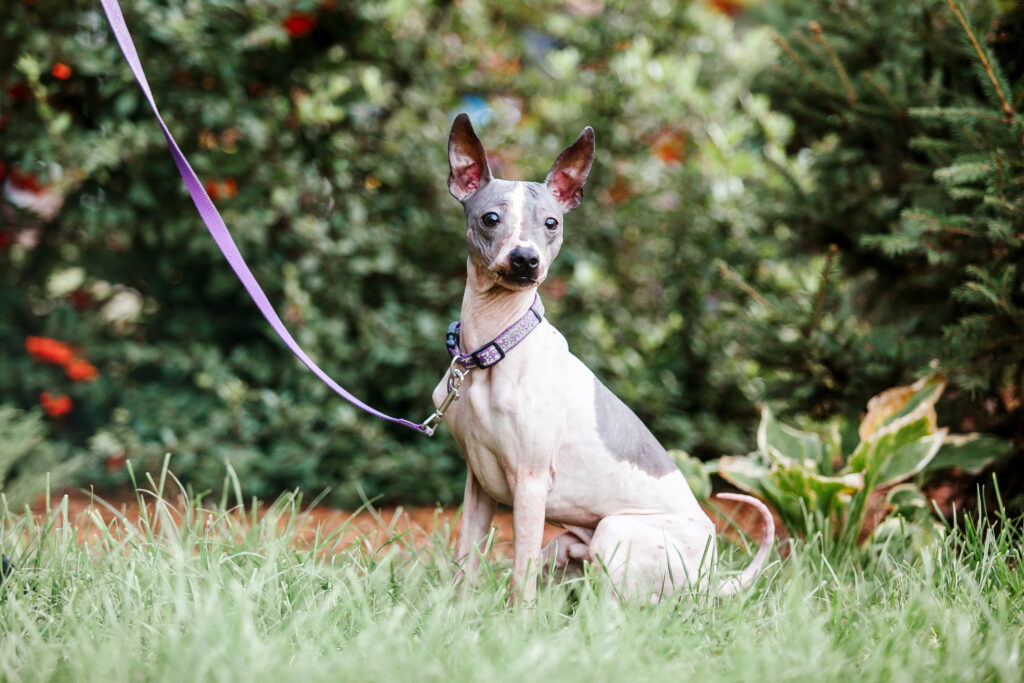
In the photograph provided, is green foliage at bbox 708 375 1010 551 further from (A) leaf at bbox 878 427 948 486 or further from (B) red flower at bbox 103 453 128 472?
(B) red flower at bbox 103 453 128 472

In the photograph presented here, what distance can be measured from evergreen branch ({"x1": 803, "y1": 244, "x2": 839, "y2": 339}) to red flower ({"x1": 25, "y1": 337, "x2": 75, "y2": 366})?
352 centimetres

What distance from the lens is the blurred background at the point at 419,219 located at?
343 cm

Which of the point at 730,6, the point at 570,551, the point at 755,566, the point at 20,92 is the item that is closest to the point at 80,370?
the point at 20,92

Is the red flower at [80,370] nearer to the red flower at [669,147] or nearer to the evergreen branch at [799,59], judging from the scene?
the red flower at [669,147]

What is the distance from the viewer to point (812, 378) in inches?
134

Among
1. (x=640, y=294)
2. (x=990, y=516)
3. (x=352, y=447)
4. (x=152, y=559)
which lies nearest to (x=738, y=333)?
(x=640, y=294)

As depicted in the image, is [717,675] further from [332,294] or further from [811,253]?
[332,294]

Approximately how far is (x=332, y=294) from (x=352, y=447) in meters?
0.79

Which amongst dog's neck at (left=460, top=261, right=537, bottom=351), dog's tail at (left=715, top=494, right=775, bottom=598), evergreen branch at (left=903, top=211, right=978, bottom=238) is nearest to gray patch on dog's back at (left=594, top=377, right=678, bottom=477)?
dog's tail at (left=715, top=494, right=775, bottom=598)

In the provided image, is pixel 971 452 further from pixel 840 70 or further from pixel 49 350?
pixel 49 350

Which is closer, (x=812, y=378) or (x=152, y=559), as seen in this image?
(x=152, y=559)

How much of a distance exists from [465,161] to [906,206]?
2223mm

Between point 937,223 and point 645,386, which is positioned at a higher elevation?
point 937,223

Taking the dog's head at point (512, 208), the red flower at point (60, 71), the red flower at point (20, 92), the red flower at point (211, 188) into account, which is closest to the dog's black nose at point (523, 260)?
the dog's head at point (512, 208)
